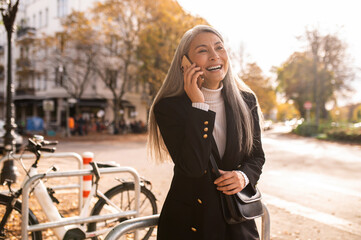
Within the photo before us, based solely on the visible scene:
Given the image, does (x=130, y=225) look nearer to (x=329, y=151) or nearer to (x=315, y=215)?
(x=315, y=215)

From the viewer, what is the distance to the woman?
1575 mm

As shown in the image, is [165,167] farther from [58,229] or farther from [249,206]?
[249,206]

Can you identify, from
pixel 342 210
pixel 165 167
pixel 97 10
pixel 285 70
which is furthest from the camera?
pixel 285 70

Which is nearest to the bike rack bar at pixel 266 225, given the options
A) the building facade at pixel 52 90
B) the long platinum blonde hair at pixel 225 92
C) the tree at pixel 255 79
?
the long platinum blonde hair at pixel 225 92

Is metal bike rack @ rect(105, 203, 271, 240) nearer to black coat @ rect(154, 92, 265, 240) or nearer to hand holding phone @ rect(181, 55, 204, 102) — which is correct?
black coat @ rect(154, 92, 265, 240)

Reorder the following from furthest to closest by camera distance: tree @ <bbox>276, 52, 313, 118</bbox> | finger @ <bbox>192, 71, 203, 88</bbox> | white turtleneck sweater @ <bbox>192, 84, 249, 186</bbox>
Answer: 1. tree @ <bbox>276, 52, 313, 118</bbox>
2. white turtleneck sweater @ <bbox>192, 84, 249, 186</bbox>
3. finger @ <bbox>192, 71, 203, 88</bbox>

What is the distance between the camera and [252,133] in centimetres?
183

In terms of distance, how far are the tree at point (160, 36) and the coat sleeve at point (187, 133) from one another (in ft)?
80.1

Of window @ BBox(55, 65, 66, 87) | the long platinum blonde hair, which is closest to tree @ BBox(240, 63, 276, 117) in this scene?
the long platinum blonde hair

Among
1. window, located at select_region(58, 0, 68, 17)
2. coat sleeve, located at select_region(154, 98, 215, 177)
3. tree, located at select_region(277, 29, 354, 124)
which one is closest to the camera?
coat sleeve, located at select_region(154, 98, 215, 177)

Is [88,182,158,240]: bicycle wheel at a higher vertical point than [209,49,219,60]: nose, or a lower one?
lower

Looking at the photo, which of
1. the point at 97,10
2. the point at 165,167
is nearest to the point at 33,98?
the point at 97,10

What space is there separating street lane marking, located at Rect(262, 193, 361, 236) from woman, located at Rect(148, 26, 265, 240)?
13.1ft

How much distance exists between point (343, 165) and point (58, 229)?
35.8 ft
